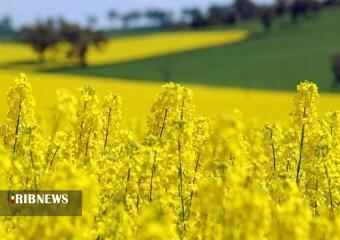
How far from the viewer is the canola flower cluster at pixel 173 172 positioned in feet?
17.5

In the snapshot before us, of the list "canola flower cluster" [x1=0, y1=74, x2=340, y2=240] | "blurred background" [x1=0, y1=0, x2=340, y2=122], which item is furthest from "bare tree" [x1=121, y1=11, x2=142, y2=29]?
"canola flower cluster" [x1=0, y1=74, x2=340, y2=240]

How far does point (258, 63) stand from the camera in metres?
67.2

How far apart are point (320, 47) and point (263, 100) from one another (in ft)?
135

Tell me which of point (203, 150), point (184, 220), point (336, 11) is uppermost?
point (336, 11)

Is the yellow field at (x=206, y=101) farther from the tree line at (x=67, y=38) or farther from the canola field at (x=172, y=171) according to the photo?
the tree line at (x=67, y=38)

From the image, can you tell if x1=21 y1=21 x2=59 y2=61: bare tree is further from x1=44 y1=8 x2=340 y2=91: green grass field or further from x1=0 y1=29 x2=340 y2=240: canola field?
x1=0 y1=29 x2=340 y2=240: canola field

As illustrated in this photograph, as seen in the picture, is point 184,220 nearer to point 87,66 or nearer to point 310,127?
point 310,127

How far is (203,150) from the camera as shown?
945 cm

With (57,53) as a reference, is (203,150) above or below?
below

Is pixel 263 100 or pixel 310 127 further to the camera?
pixel 263 100

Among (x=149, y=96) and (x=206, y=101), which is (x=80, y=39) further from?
(x=206, y=101)

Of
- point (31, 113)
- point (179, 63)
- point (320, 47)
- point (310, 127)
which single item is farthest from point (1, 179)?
point (320, 47)
